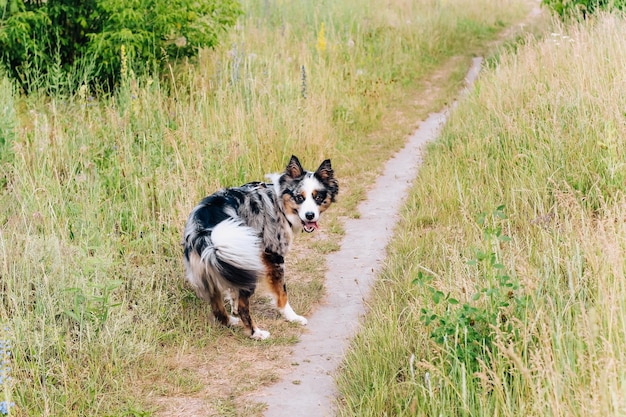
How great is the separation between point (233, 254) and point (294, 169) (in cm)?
122

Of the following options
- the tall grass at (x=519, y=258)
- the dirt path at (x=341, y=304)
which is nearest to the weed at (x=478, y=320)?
the tall grass at (x=519, y=258)

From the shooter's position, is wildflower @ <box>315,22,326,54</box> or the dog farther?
wildflower @ <box>315,22,326,54</box>

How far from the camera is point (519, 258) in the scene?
3.86 meters

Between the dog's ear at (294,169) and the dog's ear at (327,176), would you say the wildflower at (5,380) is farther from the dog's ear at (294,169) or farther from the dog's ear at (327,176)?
the dog's ear at (327,176)

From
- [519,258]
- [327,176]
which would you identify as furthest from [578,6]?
[519,258]

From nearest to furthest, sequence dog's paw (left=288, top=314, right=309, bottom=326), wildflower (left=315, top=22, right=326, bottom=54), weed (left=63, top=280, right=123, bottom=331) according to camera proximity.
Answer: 1. weed (left=63, top=280, right=123, bottom=331)
2. dog's paw (left=288, top=314, right=309, bottom=326)
3. wildflower (left=315, top=22, right=326, bottom=54)

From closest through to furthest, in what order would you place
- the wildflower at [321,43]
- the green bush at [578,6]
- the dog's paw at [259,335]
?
the dog's paw at [259,335] → the green bush at [578,6] → the wildflower at [321,43]

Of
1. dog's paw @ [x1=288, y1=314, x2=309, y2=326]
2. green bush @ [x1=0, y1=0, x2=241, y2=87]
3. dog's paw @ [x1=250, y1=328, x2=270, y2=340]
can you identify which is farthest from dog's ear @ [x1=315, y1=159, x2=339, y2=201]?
green bush @ [x1=0, y1=0, x2=241, y2=87]

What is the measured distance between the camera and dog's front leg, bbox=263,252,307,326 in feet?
16.3

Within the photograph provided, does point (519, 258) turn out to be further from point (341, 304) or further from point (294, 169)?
point (294, 169)

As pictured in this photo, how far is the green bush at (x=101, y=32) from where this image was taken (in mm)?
7410

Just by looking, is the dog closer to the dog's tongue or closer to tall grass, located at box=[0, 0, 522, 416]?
the dog's tongue

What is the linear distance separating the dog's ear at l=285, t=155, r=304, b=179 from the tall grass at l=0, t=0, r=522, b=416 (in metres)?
1.15

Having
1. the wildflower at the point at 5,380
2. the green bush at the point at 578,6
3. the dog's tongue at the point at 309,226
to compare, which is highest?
the green bush at the point at 578,6
